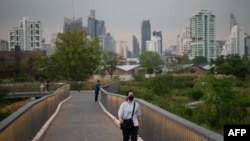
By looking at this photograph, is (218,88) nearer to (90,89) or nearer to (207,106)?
(207,106)

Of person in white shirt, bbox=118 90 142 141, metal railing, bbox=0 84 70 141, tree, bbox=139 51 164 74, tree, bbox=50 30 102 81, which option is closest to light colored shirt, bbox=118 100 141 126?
person in white shirt, bbox=118 90 142 141

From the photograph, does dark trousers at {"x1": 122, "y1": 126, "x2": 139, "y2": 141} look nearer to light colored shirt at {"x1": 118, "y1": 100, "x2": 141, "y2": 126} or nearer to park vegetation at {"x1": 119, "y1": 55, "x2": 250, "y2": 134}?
light colored shirt at {"x1": 118, "y1": 100, "x2": 141, "y2": 126}

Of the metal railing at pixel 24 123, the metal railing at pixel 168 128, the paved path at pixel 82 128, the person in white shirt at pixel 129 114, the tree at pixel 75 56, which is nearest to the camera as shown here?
the metal railing at pixel 168 128

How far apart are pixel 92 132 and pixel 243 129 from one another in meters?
10.8

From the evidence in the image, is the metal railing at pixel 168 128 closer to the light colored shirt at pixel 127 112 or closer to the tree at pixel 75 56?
the light colored shirt at pixel 127 112

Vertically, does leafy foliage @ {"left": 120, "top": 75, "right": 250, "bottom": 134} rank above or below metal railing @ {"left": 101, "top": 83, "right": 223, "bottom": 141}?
below

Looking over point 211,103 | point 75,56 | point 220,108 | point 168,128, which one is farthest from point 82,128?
point 75,56

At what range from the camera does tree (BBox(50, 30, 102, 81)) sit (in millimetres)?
65875

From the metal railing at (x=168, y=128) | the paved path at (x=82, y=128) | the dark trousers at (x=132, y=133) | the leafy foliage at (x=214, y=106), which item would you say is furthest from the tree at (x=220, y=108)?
the dark trousers at (x=132, y=133)

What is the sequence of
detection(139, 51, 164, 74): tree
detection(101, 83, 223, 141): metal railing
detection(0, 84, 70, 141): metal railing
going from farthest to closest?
detection(139, 51, 164, 74): tree < detection(0, 84, 70, 141): metal railing < detection(101, 83, 223, 141): metal railing

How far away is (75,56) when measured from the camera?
6556 centimetres

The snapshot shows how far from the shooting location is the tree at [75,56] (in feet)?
216

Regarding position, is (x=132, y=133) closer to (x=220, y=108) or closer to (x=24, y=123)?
(x=24, y=123)

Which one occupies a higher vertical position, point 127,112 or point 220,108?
point 127,112
